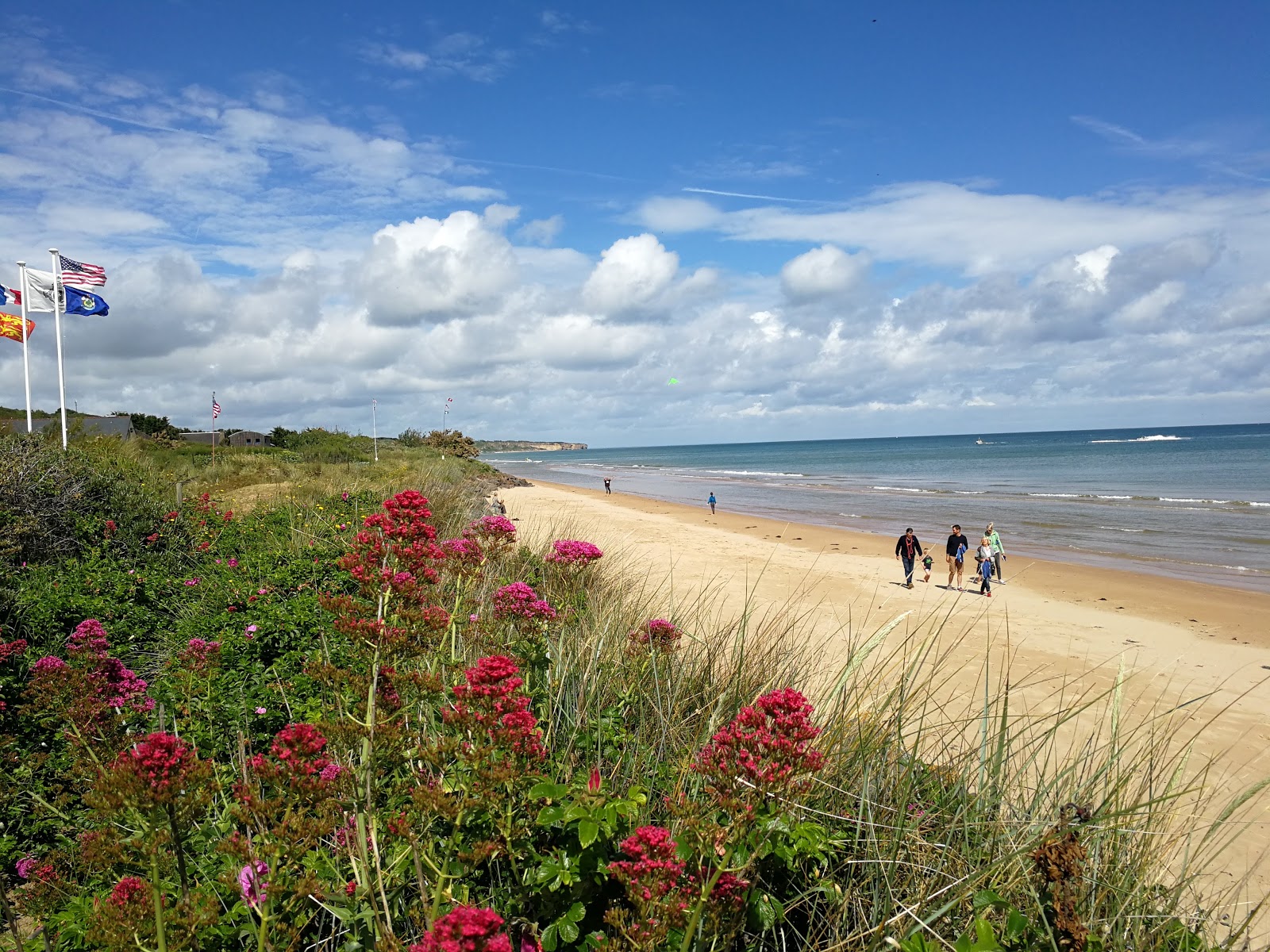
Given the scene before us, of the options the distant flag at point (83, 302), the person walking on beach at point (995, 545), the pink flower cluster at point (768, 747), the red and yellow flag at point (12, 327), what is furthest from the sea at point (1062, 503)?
the red and yellow flag at point (12, 327)

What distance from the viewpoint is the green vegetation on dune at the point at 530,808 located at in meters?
1.90

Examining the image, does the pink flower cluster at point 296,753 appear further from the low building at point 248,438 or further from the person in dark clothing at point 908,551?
the low building at point 248,438

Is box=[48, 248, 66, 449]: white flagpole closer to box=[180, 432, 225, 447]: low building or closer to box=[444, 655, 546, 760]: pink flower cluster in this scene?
box=[444, 655, 546, 760]: pink flower cluster

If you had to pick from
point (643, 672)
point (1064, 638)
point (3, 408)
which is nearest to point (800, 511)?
point (1064, 638)

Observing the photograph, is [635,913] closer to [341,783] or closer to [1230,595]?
[341,783]

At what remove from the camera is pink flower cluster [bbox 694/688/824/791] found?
1875mm

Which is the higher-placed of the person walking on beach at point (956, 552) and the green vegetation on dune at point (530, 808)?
the green vegetation on dune at point (530, 808)

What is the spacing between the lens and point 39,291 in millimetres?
16609

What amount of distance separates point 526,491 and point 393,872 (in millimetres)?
42774

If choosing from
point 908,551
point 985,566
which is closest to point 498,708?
point 908,551

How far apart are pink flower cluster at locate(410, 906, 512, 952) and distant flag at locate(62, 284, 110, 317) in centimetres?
2047

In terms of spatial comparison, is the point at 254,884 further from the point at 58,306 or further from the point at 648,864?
the point at 58,306

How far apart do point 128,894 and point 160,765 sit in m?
0.36

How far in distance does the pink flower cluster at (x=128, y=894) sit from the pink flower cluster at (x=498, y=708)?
2.72 ft
